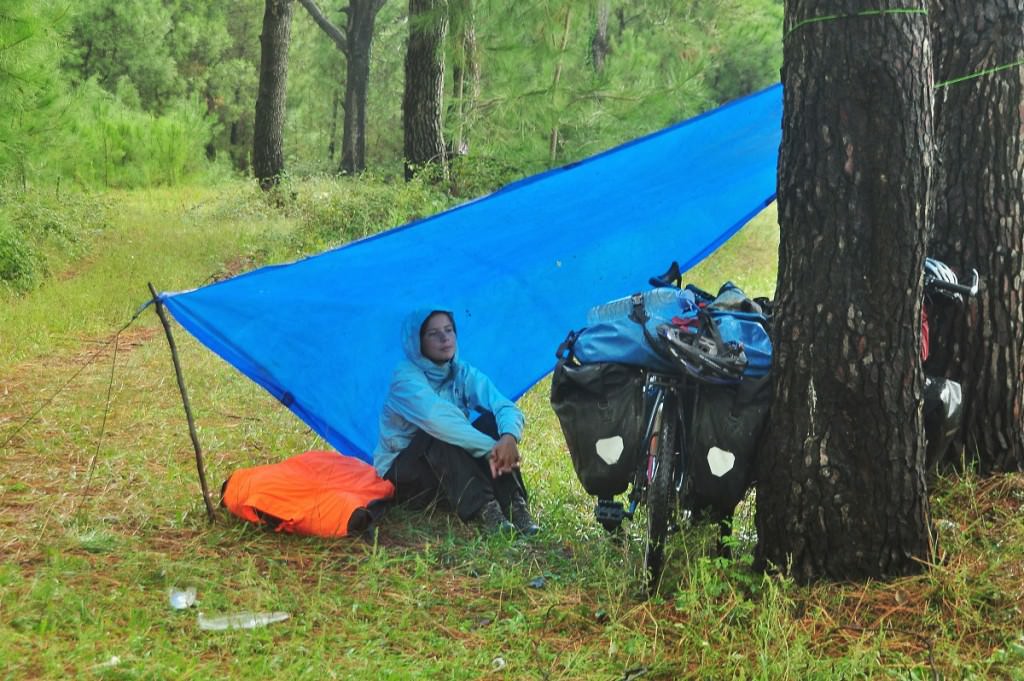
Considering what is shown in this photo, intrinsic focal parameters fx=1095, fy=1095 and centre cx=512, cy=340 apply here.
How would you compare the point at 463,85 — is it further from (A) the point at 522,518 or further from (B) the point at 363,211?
(A) the point at 522,518

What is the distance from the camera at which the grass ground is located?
8.41ft

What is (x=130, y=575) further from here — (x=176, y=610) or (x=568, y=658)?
(x=568, y=658)

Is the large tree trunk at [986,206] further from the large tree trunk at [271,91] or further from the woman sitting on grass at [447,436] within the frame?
the large tree trunk at [271,91]

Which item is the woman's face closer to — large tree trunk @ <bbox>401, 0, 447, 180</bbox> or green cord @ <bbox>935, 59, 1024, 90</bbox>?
green cord @ <bbox>935, 59, 1024, 90</bbox>

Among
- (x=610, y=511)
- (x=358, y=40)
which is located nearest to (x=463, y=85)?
(x=358, y=40)

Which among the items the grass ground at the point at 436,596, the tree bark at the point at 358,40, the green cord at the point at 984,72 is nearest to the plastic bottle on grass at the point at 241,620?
the grass ground at the point at 436,596

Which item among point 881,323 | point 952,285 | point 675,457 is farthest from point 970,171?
point 675,457

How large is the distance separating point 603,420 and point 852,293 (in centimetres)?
73

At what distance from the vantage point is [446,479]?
381cm

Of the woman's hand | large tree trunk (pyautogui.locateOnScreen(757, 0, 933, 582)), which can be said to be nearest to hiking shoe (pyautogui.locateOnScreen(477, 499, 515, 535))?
the woman's hand

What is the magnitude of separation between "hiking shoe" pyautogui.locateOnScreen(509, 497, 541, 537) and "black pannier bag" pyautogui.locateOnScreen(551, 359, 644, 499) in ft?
2.49

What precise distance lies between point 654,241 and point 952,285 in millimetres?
1811

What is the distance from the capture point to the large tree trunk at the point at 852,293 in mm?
2607

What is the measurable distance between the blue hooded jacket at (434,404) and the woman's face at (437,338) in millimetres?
22
